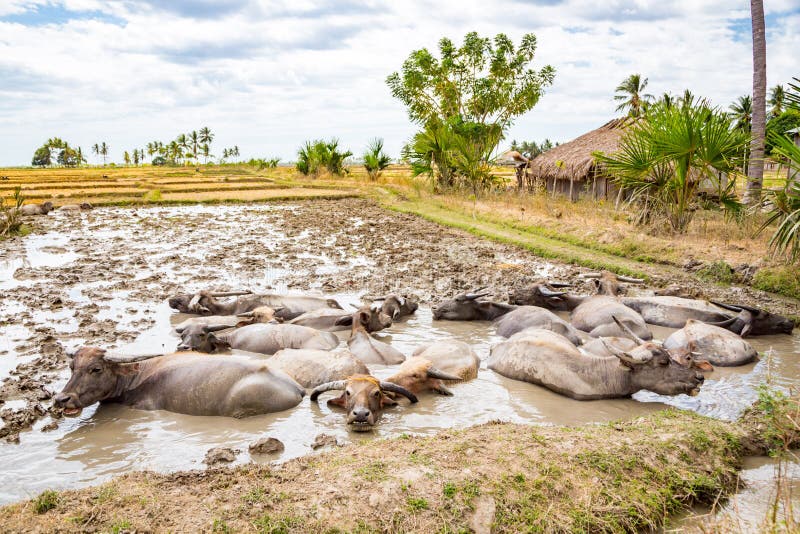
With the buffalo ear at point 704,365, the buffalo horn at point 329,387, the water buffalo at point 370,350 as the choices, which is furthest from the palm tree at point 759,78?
the buffalo horn at point 329,387

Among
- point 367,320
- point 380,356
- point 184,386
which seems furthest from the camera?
point 367,320

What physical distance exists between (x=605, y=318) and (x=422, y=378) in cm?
298

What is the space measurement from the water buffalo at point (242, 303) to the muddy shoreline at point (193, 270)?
1.99 feet

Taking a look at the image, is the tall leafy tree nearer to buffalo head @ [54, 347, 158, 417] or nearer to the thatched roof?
the thatched roof

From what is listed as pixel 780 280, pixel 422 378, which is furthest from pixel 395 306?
pixel 780 280

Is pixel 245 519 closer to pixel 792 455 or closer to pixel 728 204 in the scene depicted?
pixel 792 455

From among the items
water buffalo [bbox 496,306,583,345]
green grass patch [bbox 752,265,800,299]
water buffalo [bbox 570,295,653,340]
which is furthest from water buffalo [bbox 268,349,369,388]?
green grass patch [bbox 752,265,800,299]

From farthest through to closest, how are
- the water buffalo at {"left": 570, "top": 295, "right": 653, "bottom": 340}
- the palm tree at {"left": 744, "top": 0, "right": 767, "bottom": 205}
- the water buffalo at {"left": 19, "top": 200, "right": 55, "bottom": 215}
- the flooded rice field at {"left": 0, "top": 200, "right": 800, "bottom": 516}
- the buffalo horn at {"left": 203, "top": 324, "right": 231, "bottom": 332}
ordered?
the water buffalo at {"left": 19, "top": 200, "right": 55, "bottom": 215} < the palm tree at {"left": 744, "top": 0, "right": 767, "bottom": 205} < the water buffalo at {"left": 570, "top": 295, "right": 653, "bottom": 340} < the buffalo horn at {"left": 203, "top": 324, "right": 231, "bottom": 332} < the flooded rice field at {"left": 0, "top": 200, "right": 800, "bottom": 516}

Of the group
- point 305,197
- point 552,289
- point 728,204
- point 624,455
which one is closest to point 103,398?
point 624,455

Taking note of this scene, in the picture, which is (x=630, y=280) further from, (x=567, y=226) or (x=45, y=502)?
(x=45, y=502)

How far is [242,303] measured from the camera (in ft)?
27.5

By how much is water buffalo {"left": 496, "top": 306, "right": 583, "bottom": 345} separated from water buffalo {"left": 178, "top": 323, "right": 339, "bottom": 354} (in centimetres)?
215

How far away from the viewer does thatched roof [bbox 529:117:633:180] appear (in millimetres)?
22031

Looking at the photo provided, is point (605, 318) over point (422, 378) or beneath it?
over
